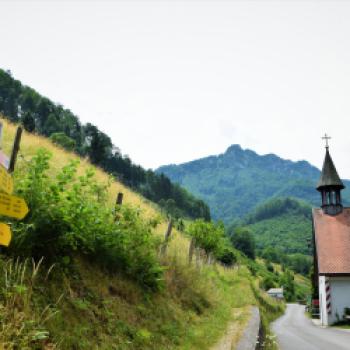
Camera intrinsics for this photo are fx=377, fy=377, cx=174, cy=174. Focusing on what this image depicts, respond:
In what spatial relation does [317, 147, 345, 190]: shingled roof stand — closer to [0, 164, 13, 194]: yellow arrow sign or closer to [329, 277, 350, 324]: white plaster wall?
[329, 277, 350, 324]: white plaster wall

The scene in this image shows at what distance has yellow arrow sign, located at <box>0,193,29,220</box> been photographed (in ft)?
10.5

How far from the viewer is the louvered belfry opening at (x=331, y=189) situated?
3334cm

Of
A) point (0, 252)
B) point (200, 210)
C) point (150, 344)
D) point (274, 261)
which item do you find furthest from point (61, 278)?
point (274, 261)

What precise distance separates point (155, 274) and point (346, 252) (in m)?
23.6

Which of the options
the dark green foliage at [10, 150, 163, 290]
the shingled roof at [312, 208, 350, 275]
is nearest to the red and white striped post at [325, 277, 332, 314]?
the shingled roof at [312, 208, 350, 275]

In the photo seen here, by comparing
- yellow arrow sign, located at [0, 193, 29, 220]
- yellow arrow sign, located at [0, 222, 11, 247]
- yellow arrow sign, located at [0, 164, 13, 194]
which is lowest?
yellow arrow sign, located at [0, 222, 11, 247]

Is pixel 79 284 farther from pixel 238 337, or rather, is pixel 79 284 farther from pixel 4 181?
pixel 238 337

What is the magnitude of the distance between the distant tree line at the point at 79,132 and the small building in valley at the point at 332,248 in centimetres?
5385

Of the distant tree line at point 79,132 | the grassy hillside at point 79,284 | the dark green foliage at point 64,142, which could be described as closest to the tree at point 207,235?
the dark green foliage at point 64,142

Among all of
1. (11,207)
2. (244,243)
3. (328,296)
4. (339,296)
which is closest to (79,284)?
(11,207)

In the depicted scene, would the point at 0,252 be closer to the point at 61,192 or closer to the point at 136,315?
the point at 61,192

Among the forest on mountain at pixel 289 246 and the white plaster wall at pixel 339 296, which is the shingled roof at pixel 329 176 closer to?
the white plaster wall at pixel 339 296

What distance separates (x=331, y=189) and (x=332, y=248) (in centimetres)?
700

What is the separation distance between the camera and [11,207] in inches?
127
